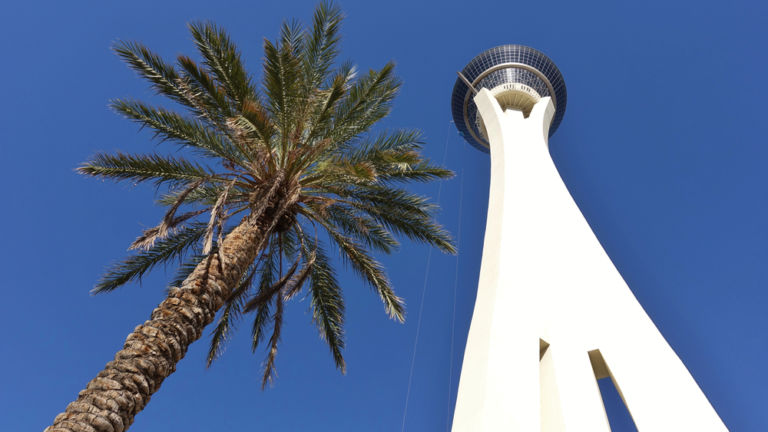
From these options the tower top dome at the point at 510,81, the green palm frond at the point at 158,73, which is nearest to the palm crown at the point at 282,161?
the green palm frond at the point at 158,73

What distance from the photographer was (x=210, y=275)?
6.02 meters

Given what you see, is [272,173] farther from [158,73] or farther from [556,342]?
[556,342]

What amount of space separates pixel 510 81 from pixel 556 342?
654 inches

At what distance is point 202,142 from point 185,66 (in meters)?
1.24

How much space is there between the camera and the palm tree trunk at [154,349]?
433 centimetres

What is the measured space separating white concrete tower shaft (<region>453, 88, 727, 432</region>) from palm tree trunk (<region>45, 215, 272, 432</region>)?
Result: 4.73 meters

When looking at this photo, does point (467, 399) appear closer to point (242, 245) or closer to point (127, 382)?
point (242, 245)

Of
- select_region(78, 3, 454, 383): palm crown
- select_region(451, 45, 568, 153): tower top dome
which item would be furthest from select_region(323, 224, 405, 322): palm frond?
select_region(451, 45, 568, 153): tower top dome

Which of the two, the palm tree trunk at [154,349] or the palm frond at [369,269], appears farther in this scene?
the palm frond at [369,269]

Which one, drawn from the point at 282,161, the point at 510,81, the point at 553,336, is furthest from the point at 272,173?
the point at 510,81

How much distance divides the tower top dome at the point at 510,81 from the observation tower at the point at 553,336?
8600 millimetres

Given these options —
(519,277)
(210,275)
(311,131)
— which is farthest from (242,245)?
(519,277)

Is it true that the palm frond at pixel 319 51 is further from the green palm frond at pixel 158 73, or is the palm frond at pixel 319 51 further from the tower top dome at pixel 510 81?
the tower top dome at pixel 510 81

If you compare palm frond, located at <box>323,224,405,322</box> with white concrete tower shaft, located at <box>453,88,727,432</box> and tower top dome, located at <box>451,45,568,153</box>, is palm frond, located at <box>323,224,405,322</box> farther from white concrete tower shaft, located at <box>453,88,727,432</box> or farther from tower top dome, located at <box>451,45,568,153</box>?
tower top dome, located at <box>451,45,568,153</box>
